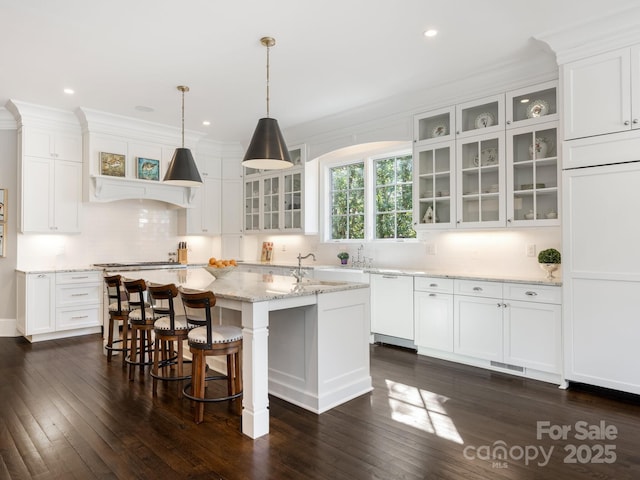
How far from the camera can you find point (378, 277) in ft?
15.6

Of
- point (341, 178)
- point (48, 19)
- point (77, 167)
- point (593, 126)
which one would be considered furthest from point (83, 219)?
point (593, 126)

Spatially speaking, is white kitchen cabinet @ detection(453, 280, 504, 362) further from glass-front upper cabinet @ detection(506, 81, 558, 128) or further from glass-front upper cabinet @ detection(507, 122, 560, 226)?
glass-front upper cabinet @ detection(506, 81, 558, 128)

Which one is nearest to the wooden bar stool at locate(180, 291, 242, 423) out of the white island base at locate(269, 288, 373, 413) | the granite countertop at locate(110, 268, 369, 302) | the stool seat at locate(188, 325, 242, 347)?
the stool seat at locate(188, 325, 242, 347)

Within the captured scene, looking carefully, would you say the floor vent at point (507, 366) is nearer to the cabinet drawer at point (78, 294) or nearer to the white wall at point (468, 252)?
the white wall at point (468, 252)

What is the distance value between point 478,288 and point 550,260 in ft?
2.18

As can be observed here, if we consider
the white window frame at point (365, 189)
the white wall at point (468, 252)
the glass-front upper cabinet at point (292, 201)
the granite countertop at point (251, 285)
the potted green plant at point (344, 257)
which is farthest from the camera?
the glass-front upper cabinet at point (292, 201)

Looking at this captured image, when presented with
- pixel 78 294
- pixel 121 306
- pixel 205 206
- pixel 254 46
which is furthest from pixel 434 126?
pixel 78 294

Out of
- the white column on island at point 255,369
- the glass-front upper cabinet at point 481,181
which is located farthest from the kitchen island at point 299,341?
the glass-front upper cabinet at point 481,181

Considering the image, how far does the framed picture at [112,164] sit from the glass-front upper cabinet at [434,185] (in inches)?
158

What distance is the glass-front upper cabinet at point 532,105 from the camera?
12.3 ft

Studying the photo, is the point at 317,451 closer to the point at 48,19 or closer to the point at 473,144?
the point at 473,144

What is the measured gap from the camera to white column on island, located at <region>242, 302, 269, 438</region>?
254 centimetres

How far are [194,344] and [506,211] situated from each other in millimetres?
3109

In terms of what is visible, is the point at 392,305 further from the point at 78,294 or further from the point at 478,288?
the point at 78,294
